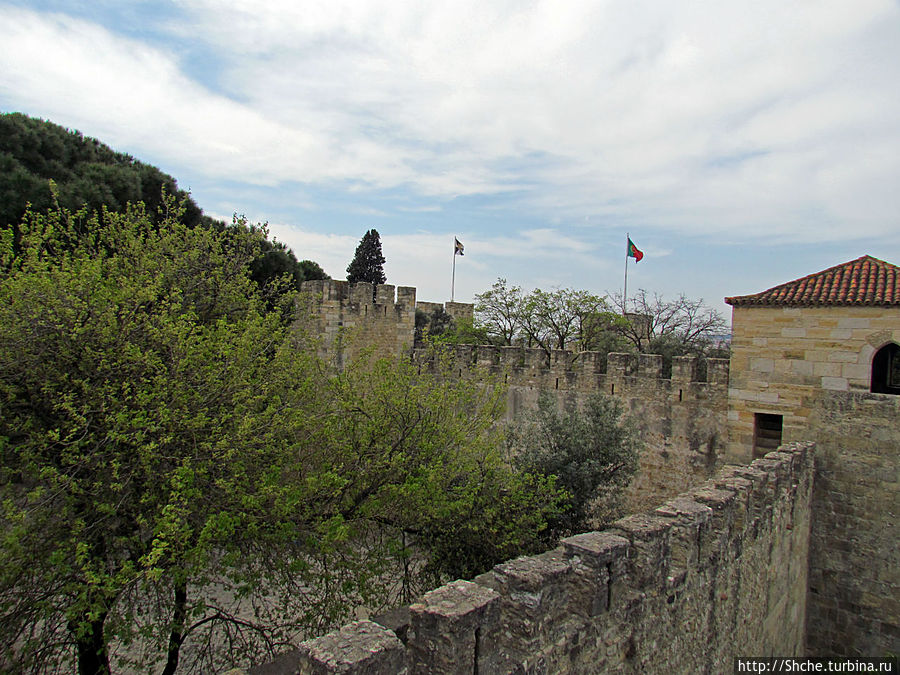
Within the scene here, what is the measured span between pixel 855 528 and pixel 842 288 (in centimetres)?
415

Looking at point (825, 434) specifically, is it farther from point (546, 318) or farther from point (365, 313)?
point (546, 318)

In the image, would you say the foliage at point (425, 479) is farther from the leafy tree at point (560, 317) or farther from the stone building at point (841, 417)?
the leafy tree at point (560, 317)

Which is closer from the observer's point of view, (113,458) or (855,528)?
(113,458)

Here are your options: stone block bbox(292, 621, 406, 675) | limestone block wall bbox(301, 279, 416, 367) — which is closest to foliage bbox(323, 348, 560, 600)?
stone block bbox(292, 621, 406, 675)

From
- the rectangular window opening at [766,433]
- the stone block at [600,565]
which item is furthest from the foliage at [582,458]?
the stone block at [600,565]

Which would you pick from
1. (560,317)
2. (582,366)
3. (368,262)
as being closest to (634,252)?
(560,317)

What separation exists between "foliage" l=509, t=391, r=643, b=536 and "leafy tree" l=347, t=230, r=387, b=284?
83.8 ft

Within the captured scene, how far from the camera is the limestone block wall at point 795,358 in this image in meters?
9.16

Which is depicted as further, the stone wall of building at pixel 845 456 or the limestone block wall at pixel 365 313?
the limestone block wall at pixel 365 313

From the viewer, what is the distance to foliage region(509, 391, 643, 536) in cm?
984

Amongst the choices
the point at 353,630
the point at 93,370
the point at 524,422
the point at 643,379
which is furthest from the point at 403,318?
the point at 353,630

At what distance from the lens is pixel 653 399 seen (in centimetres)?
1199

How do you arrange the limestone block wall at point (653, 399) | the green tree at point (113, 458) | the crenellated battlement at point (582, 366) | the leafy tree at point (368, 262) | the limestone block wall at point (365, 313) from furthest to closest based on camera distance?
1. the leafy tree at point (368, 262)
2. the limestone block wall at point (365, 313)
3. the crenellated battlement at point (582, 366)
4. the limestone block wall at point (653, 399)
5. the green tree at point (113, 458)

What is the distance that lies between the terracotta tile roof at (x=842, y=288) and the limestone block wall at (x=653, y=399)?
5.36ft
